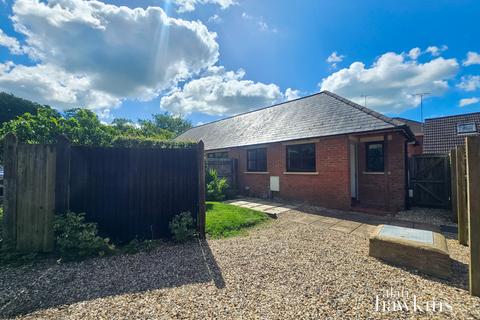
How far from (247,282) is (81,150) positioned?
4.13 meters

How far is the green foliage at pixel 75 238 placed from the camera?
3.94 metres

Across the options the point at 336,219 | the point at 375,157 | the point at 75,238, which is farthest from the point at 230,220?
the point at 375,157

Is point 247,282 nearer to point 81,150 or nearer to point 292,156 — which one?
point 81,150

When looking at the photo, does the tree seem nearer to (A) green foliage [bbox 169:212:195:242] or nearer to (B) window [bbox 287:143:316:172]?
(A) green foliage [bbox 169:212:195:242]

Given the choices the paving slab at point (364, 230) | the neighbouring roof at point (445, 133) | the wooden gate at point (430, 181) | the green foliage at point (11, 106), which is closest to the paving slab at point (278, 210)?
the paving slab at point (364, 230)

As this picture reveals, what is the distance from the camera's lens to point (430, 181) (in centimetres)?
855

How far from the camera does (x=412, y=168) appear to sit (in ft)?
29.6

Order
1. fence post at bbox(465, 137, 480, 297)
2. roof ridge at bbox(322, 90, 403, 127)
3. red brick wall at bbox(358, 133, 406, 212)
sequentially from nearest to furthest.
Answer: fence post at bbox(465, 137, 480, 297) → roof ridge at bbox(322, 90, 403, 127) → red brick wall at bbox(358, 133, 406, 212)

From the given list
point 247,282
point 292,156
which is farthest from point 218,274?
point 292,156

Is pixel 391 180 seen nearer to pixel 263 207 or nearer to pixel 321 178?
pixel 321 178

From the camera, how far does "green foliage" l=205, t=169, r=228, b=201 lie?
34.0 ft

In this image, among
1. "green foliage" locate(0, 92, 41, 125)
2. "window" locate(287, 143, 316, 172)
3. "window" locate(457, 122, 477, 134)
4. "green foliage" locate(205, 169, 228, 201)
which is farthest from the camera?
"green foliage" locate(0, 92, 41, 125)

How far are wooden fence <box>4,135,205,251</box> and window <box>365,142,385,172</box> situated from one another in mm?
7738

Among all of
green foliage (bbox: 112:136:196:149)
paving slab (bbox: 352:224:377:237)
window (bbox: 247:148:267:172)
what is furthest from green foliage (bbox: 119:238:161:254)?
window (bbox: 247:148:267:172)
